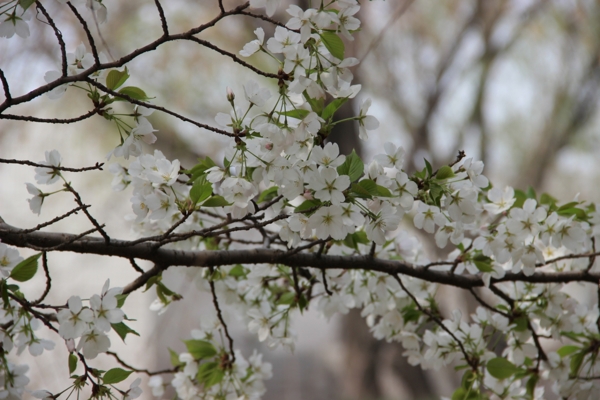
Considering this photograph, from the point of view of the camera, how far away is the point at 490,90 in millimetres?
4090

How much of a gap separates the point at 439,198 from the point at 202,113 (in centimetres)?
308

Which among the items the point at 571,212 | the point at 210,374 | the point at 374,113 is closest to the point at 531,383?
the point at 571,212

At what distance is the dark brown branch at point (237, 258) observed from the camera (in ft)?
2.19

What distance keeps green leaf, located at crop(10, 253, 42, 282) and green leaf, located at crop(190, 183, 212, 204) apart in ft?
0.66

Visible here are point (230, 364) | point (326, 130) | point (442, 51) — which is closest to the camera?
point (326, 130)

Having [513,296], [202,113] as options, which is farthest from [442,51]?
[513,296]

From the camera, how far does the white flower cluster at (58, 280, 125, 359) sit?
60 centimetres

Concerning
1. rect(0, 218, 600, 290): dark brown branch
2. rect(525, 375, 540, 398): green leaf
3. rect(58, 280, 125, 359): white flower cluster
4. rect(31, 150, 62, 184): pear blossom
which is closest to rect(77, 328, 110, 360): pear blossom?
rect(58, 280, 125, 359): white flower cluster

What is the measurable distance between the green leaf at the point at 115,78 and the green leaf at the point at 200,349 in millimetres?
448

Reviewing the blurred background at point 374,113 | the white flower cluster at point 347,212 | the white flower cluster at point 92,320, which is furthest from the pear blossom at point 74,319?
the blurred background at point 374,113

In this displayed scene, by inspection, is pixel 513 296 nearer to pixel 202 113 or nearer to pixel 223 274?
pixel 223 274

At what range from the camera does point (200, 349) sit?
896 millimetres

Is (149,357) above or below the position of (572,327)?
above

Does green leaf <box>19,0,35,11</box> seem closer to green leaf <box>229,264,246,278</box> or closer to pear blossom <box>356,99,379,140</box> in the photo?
pear blossom <box>356,99,379,140</box>
